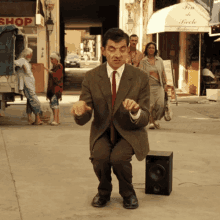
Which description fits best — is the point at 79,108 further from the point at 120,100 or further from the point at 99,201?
the point at 99,201

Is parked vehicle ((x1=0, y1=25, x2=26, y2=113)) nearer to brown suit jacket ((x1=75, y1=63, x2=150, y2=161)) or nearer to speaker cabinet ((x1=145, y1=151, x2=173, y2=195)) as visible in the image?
speaker cabinet ((x1=145, y1=151, x2=173, y2=195))

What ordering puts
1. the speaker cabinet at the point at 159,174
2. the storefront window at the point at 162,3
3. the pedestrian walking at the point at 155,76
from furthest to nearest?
the storefront window at the point at 162,3, the pedestrian walking at the point at 155,76, the speaker cabinet at the point at 159,174

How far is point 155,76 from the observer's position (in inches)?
363

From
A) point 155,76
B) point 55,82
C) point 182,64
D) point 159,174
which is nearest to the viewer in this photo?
point 159,174

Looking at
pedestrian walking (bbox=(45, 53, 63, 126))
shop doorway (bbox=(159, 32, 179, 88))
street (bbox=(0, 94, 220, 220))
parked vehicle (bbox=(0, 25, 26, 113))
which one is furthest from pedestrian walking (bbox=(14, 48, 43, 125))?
shop doorway (bbox=(159, 32, 179, 88))

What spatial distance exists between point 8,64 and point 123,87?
6.09m

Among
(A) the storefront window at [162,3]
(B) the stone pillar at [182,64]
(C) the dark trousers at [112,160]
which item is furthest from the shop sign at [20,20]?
(C) the dark trousers at [112,160]

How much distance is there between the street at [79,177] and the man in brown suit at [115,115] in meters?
0.30

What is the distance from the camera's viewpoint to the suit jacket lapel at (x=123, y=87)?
432cm

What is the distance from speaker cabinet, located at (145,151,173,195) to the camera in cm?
481

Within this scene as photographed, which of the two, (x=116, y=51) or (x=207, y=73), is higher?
(x=116, y=51)

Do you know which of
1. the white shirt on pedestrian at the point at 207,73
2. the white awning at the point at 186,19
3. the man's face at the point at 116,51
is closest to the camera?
the man's face at the point at 116,51

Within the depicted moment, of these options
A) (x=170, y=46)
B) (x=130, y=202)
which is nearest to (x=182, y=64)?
(x=170, y=46)

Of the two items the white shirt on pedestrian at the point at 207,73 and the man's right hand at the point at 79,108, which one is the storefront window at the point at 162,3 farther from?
the man's right hand at the point at 79,108
